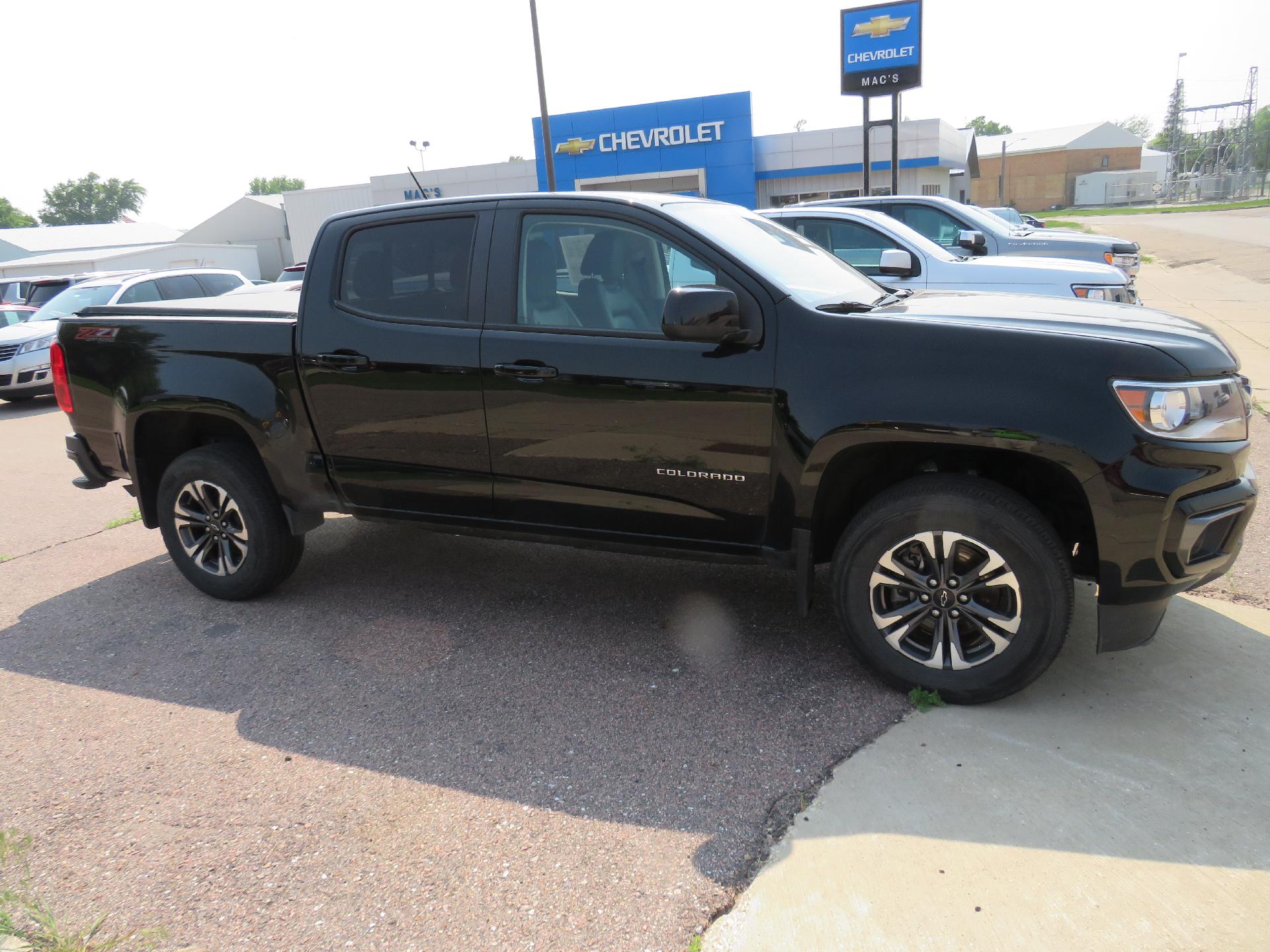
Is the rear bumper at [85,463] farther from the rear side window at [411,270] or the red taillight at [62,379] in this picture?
the rear side window at [411,270]

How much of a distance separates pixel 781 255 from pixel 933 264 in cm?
459

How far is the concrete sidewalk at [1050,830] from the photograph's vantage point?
233cm

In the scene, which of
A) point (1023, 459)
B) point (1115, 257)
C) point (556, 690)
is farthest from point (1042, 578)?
point (1115, 257)

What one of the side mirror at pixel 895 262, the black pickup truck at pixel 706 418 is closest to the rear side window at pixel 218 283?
the black pickup truck at pixel 706 418

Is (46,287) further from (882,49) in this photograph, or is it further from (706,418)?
(882,49)

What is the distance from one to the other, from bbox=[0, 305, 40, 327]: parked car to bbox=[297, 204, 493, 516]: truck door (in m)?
13.3

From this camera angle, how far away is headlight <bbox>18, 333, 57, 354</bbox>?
12.7 meters

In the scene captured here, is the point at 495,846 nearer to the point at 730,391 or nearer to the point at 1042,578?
the point at 730,391

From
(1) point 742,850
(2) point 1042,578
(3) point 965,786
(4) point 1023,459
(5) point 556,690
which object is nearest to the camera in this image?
(1) point 742,850

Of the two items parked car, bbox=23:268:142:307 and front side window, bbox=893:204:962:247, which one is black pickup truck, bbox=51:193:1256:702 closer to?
front side window, bbox=893:204:962:247

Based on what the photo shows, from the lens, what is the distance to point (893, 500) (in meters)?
3.32

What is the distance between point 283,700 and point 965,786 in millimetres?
2611

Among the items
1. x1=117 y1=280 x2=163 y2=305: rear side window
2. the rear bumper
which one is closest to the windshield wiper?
the rear bumper

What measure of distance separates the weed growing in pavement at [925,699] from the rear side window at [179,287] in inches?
490
